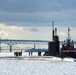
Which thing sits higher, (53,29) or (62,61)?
(53,29)

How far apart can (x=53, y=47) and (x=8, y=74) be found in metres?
62.2

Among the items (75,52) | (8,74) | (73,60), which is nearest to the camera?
(8,74)

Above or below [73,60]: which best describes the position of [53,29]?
above

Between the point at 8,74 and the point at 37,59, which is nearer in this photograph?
the point at 8,74

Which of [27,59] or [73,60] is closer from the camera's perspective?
[73,60]

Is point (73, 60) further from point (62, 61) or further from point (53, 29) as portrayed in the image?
point (53, 29)

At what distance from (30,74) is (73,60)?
179ft

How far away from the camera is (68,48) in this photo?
141250mm

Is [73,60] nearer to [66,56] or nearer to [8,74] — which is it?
[66,56]

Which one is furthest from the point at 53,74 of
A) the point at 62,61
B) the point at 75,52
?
the point at 75,52

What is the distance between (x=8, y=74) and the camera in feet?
246

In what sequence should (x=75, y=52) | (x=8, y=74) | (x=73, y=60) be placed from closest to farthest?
1. (x=8, y=74)
2. (x=73, y=60)
3. (x=75, y=52)

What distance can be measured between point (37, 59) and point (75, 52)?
1166 centimetres

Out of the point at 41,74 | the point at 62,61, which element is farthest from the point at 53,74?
the point at 62,61
